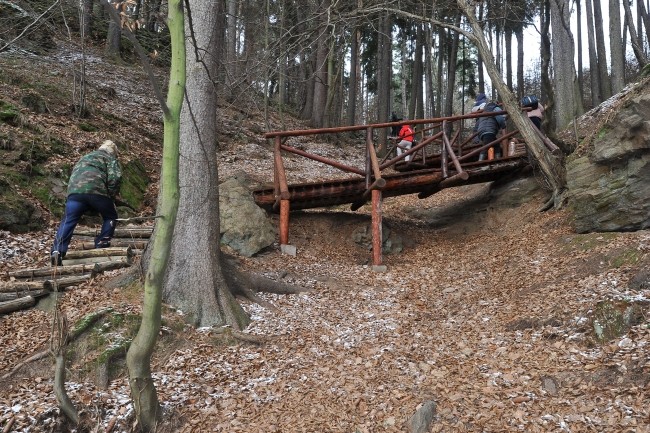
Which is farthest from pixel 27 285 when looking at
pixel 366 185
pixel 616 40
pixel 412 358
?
pixel 616 40

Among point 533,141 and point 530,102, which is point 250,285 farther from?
point 530,102

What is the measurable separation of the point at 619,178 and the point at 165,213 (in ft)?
21.7

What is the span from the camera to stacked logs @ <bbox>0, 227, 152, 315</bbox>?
226 inches

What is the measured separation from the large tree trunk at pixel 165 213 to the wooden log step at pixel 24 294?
8.64ft

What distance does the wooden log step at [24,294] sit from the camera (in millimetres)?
5750

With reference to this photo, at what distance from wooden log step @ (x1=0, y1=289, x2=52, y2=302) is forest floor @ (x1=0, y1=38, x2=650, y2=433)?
0.26 meters

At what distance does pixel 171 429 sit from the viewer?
4.18 meters

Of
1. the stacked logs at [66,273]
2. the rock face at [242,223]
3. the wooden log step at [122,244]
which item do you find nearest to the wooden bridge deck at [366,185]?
the rock face at [242,223]

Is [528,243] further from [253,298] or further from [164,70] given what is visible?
[164,70]

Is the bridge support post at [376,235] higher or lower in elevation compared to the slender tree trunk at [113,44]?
lower

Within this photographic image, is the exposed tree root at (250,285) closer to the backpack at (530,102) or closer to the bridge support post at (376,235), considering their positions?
the bridge support post at (376,235)

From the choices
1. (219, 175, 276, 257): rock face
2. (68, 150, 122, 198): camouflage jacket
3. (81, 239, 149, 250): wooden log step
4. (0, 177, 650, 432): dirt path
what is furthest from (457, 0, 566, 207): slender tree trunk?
(81, 239, 149, 250): wooden log step

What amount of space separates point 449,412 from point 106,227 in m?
5.25

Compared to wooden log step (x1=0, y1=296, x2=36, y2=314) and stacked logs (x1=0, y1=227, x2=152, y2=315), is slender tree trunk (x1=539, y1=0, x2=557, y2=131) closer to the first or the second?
stacked logs (x1=0, y1=227, x2=152, y2=315)
